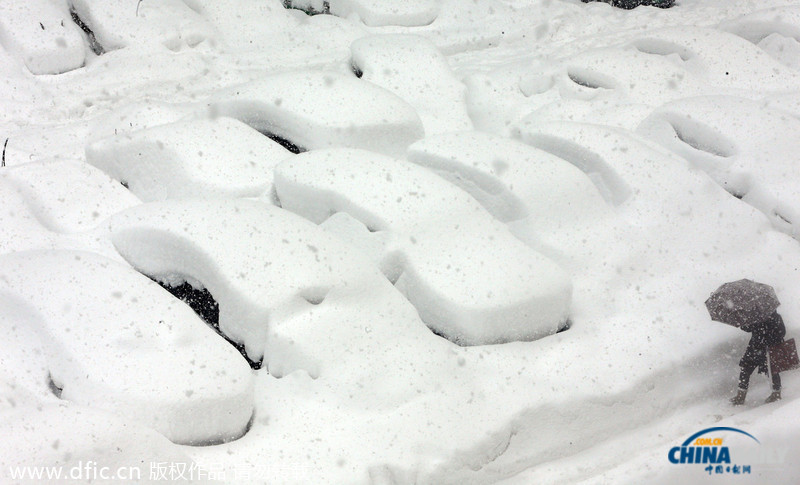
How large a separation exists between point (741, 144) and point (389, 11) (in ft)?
4.30

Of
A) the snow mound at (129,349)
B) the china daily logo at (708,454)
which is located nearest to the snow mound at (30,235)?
the snow mound at (129,349)

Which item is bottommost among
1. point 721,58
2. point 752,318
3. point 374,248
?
point 374,248

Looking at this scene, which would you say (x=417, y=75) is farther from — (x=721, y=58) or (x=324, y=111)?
(x=721, y=58)

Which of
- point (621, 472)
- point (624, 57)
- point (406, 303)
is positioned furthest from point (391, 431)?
point (624, 57)

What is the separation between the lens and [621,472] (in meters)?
1.65

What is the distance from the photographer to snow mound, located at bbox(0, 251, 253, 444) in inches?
60.6

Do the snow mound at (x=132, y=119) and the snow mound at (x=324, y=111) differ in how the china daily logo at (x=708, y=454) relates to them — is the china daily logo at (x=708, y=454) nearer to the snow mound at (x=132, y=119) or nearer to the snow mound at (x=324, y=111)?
the snow mound at (x=324, y=111)

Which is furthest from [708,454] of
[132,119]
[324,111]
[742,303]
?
[132,119]

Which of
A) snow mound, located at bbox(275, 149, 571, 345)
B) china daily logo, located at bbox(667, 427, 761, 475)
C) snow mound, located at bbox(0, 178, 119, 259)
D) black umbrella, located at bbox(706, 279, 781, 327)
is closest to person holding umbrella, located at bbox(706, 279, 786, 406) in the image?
black umbrella, located at bbox(706, 279, 781, 327)

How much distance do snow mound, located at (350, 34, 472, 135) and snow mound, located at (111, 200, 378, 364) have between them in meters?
0.77

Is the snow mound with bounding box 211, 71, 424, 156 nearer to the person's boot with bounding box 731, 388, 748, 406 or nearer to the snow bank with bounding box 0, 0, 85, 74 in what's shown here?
the snow bank with bounding box 0, 0, 85, 74

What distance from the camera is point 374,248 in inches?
76.7

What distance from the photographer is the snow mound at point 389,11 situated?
9.82ft

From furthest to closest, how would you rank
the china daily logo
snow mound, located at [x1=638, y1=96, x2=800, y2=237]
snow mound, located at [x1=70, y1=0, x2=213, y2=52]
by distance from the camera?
1. snow mound, located at [x1=70, y1=0, x2=213, y2=52]
2. snow mound, located at [x1=638, y1=96, x2=800, y2=237]
3. the china daily logo
